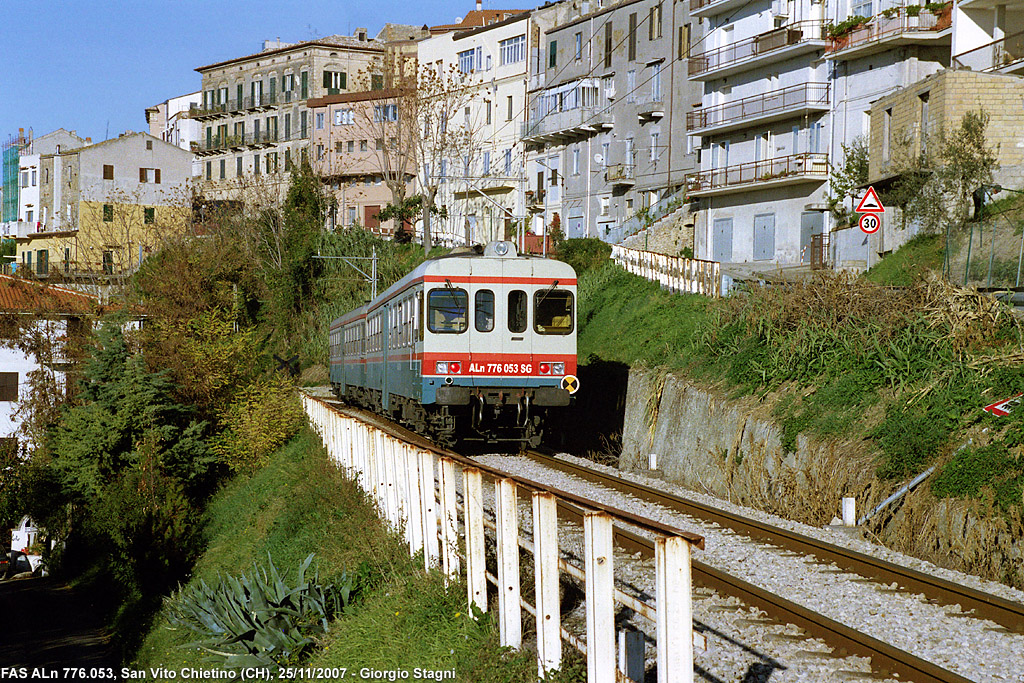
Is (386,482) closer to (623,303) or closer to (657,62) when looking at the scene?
(623,303)

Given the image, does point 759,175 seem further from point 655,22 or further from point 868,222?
point 868,222

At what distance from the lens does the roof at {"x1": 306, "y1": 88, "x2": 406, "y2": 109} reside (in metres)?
64.9

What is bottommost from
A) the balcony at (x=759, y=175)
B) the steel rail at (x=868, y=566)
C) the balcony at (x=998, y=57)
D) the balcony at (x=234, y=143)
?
the steel rail at (x=868, y=566)

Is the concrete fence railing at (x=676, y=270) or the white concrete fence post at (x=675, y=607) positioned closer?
the white concrete fence post at (x=675, y=607)

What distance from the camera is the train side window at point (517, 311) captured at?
57.7ft

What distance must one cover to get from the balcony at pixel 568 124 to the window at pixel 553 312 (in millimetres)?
35106

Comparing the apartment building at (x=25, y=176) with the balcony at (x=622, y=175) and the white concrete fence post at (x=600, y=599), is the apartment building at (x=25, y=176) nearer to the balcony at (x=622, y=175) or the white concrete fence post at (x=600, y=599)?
the balcony at (x=622, y=175)

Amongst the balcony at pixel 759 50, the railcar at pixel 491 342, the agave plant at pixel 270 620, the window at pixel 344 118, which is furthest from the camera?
the window at pixel 344 118

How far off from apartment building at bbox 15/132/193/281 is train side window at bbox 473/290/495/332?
180 ft

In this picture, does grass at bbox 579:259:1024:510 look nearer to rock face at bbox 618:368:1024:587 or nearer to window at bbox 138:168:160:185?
rock face at bbox 618:368:1024:587

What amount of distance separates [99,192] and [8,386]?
3852 centimetres

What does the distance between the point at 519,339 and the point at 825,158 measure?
2364 cm

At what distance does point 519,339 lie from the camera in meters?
17.6

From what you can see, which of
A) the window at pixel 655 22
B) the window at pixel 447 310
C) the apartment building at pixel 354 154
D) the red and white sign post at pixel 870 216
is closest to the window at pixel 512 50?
the apartment building at pixel 354 154
